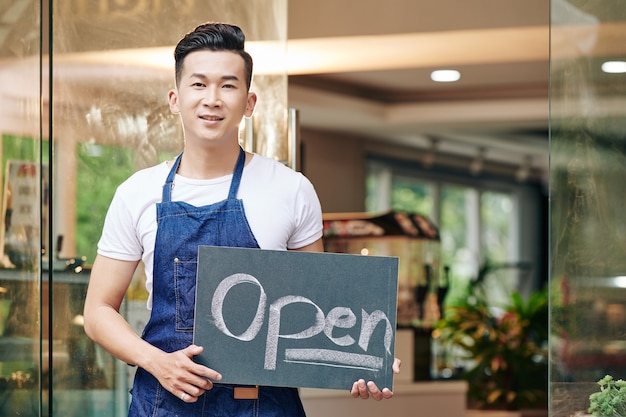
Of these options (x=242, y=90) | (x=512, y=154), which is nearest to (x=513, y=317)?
(x=512, y=154)

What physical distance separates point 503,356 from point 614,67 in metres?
5.97

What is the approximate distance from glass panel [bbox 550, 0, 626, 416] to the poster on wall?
3.85 ft

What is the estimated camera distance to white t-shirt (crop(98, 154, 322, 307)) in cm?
182

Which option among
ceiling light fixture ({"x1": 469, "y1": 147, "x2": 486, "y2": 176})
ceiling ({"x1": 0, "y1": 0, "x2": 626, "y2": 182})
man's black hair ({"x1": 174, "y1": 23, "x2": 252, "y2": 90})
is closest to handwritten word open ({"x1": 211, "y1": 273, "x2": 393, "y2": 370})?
man's black hair ({"x1": 174, "y1": 23, "x2": 252, "y2": 90})

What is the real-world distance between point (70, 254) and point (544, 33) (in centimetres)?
367

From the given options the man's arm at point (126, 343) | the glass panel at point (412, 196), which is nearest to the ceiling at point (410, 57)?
the man's arm at point (126, 343)

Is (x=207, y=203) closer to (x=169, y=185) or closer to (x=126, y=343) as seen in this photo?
(x=169, y=185)

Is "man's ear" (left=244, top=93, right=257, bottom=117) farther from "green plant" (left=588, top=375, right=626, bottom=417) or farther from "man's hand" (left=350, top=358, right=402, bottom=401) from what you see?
"green plant" (left=588, top=375, right=626, bottom=417)

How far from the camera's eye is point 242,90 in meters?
1.82

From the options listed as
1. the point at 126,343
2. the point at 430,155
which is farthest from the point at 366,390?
the point at 430,155

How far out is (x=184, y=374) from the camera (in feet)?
5.52

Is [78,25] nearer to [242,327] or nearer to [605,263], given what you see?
[242,327]

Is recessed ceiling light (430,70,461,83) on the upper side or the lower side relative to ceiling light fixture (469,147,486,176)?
upper

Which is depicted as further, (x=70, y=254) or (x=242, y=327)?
(x=70, y=254)
